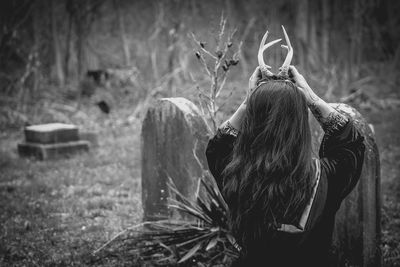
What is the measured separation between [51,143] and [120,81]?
8.50m

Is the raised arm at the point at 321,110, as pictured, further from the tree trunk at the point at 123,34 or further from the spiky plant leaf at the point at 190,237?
the tree trunk at the point at 123,34

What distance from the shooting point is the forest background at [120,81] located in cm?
550

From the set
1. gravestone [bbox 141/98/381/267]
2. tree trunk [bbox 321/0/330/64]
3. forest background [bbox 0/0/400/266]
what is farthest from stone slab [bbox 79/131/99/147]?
tree trunk [bbox 321/0/330/64]

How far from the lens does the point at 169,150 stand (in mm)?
4879

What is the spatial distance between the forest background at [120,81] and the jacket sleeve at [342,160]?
229cm

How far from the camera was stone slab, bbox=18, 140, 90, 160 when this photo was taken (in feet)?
29.4

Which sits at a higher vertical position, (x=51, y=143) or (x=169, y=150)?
(x=169, y=150)

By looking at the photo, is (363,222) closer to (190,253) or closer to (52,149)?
(190,253)

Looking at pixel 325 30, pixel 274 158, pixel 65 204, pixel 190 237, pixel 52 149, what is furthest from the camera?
pixel 325 30

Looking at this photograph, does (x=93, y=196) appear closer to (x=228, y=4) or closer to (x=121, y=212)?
(x=121, y=212)

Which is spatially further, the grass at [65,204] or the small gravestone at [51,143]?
the small gravestone at [51,143]

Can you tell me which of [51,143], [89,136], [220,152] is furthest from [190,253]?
[89,136]

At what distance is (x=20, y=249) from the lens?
474 cm

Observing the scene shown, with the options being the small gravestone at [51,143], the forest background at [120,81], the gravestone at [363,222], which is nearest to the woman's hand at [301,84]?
the gravestone at [363,222]
